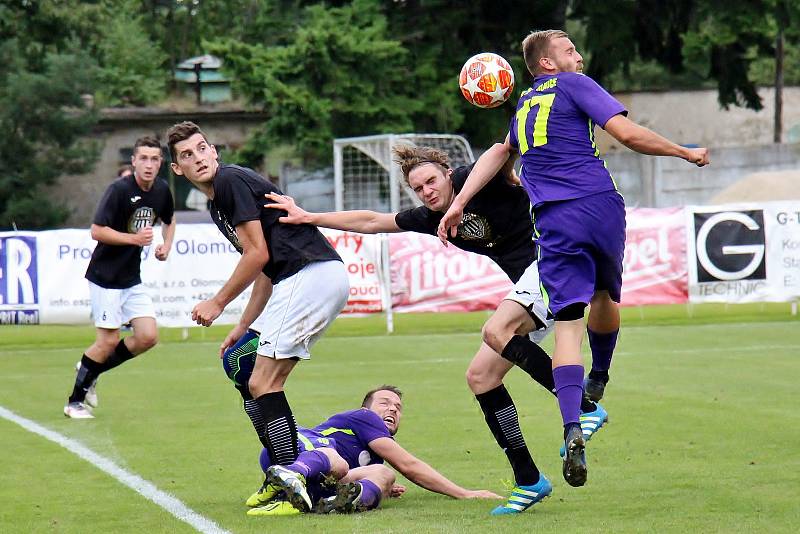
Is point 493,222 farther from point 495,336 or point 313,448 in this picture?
point 313,448

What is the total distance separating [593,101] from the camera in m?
6.48

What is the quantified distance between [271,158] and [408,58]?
6544 millimetres

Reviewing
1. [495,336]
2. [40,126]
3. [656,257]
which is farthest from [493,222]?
[40,126]

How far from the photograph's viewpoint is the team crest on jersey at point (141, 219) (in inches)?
460

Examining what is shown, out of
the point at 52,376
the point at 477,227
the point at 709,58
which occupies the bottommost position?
the point at 52,376

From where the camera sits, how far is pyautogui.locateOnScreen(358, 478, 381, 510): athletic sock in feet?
23.0

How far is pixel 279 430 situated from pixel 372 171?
24.2 meters

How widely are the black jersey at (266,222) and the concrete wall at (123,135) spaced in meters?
36.7

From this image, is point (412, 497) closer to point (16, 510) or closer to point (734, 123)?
point (16, 510)

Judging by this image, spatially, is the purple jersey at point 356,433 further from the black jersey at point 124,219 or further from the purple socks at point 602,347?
the black jersey at point 124,219

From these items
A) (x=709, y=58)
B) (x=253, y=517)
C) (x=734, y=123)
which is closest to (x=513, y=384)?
(x=253, y=517)

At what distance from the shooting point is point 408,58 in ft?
110

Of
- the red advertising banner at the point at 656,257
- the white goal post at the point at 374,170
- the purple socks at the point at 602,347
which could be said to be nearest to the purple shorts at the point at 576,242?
the purple socks at the point at 602,347

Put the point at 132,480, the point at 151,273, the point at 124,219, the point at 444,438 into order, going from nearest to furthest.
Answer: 1. the point at 132,480
2. the point at 444,438
3. the point at 124,219
4. the point at 151,273
